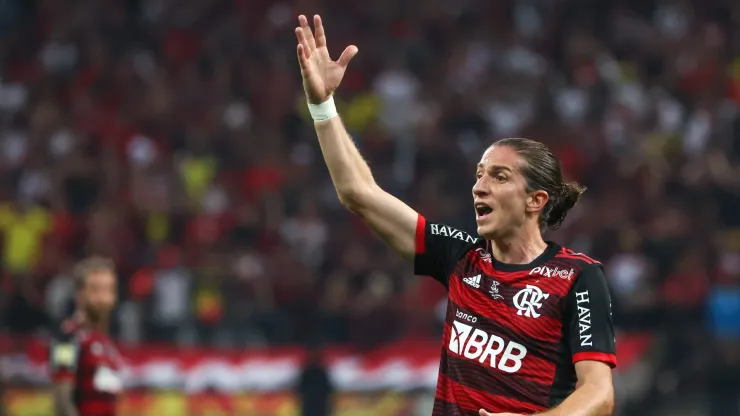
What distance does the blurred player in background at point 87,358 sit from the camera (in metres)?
7.52

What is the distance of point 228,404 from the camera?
11.4 metres

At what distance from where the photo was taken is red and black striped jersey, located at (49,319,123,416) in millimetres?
7530

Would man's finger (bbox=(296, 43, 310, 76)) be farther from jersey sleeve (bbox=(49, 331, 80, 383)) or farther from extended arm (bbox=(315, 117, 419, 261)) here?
jersey sleeve (bbox=(49, 331, 80, 383))

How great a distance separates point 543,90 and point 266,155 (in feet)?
11.3

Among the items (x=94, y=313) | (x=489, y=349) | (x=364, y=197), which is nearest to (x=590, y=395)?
(x=489, y=349)

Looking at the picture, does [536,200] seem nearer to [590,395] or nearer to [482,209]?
[482,209]

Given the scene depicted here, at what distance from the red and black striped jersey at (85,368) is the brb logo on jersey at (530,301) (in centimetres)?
400

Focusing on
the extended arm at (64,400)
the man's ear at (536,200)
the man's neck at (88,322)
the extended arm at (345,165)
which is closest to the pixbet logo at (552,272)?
the man's ear at (536,200)

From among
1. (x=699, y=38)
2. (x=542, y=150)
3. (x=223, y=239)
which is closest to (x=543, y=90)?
(x=699, y=38)

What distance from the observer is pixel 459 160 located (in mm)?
14055

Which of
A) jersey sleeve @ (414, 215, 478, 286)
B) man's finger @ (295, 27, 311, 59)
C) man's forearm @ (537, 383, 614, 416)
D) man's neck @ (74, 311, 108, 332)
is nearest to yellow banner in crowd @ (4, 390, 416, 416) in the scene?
man's neck @ (74, 311, 108, 332)

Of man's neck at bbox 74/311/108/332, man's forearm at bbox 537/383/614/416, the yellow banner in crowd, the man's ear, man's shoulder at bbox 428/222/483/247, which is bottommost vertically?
man's forearm at bbox 537/383/614/416

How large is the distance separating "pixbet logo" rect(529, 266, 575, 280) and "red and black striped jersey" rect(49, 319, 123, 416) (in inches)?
158

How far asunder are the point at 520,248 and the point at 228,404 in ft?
24.1
